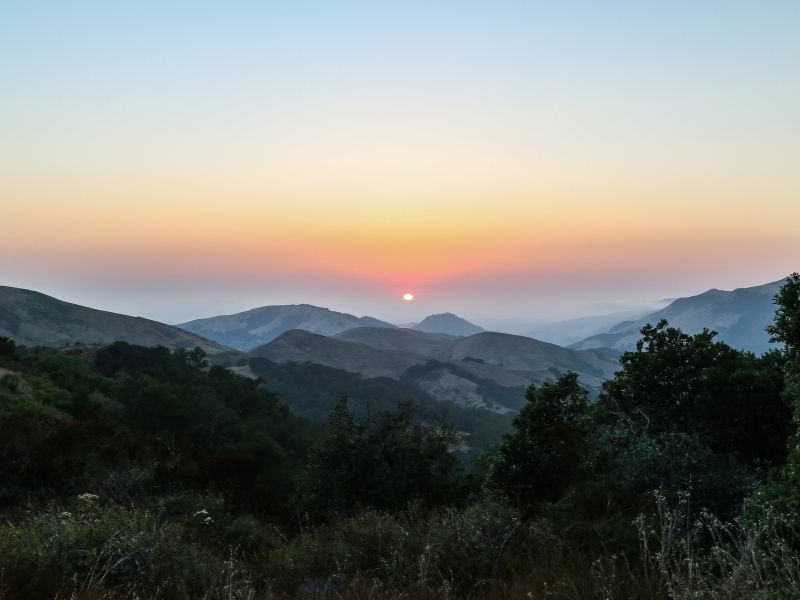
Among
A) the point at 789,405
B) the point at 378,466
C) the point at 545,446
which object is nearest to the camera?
the point at 789,405

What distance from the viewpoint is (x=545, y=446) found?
17.0 m

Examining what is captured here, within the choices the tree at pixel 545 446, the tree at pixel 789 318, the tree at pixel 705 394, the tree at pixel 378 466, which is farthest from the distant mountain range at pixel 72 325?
the tree at pixel 789 318

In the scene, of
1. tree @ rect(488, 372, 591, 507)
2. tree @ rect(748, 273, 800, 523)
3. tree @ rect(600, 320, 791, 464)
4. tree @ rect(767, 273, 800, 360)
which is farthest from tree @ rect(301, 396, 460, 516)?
tree @ rect(767, 273, 800, 360)

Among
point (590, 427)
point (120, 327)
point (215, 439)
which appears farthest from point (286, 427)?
point (120, 327)

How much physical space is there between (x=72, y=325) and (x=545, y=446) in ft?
651

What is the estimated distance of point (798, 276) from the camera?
12.2 metres

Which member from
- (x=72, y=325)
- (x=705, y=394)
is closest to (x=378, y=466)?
(x=705, y=394)

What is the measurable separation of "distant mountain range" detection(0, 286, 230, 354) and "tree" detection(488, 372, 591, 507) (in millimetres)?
167734

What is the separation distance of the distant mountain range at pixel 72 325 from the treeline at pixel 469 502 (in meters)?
164

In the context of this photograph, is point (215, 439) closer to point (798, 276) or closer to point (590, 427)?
point (590, 427)

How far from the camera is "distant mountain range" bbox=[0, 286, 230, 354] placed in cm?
16700

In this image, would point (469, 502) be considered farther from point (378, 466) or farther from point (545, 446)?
point (378, 466)

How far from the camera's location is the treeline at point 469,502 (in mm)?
6281

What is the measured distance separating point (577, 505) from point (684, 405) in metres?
7.16
